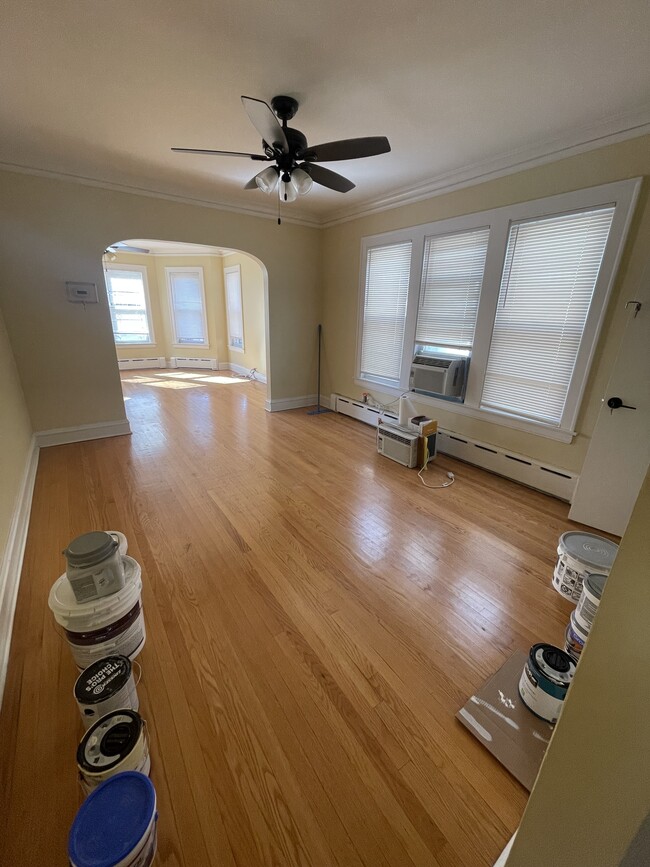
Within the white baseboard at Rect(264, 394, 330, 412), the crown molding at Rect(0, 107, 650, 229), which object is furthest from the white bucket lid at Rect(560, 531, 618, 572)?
the white baseboard at Rect(264, 394, 330, 412)

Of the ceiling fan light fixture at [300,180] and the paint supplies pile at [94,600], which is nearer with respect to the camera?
the paint supplies pile at [94,600]

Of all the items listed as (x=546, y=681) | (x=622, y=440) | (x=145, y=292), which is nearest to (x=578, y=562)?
(x=546, y=681)

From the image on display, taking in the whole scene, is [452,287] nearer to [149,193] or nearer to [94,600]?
[149,193]

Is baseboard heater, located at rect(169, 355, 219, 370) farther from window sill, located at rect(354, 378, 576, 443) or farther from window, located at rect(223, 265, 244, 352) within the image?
window sill, located at rect(354, 378, 576, 443)

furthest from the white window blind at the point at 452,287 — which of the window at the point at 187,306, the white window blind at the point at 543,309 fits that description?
the window at the point at 187,306

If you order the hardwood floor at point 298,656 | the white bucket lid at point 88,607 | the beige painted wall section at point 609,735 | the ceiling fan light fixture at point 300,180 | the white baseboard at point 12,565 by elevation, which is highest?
the ceiling fan light fixture at point 300,180

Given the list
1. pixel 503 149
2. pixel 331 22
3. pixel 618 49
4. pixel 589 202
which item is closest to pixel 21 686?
pixel 331 22

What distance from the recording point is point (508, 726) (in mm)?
1249

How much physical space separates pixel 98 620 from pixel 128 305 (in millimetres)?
7862

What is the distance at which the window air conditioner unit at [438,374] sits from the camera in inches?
132

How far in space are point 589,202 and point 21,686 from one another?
164 inches

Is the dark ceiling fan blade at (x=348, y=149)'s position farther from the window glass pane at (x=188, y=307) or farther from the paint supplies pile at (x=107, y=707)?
the window glass pane at (x=188, y=307)

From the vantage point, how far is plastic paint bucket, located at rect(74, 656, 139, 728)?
3.57 feet

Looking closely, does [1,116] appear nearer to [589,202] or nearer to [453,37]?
[453,37]
